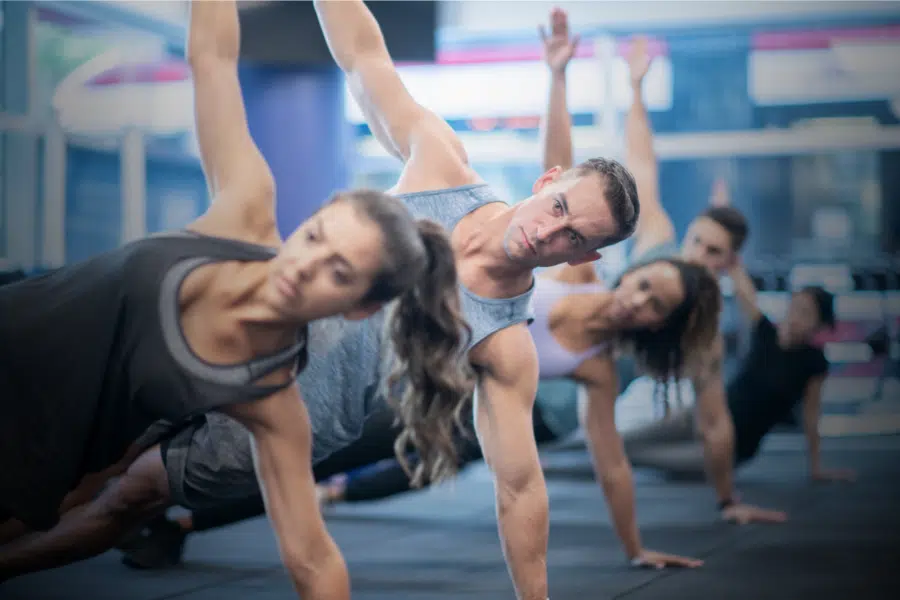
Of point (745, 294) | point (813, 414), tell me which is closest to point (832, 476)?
point (813, 414)

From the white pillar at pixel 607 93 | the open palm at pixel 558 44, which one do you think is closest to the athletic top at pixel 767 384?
the open palm at pixel 558 44

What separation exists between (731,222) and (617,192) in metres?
2.02

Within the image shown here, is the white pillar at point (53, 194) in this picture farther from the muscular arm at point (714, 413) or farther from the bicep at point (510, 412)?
the bicep at point (510, 412)

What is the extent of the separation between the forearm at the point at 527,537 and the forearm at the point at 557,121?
1.17 metres

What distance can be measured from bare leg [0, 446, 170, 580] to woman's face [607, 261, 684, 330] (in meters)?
1.34

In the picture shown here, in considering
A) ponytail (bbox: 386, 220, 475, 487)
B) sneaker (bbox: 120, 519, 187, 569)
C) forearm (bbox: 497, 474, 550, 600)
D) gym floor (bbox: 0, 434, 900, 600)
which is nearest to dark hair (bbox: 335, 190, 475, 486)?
ponytail (bbox: 386, 220, 475, 487)

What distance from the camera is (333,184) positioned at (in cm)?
494

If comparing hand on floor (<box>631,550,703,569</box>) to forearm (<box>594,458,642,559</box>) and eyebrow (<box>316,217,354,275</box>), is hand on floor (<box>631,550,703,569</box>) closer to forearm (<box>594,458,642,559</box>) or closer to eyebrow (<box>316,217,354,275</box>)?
forearm (<box>594,458,642,559</box>)

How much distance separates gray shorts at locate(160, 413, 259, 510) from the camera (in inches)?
88.0

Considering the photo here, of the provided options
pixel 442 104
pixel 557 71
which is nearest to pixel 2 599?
pixel 557 71

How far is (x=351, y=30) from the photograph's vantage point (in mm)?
2447

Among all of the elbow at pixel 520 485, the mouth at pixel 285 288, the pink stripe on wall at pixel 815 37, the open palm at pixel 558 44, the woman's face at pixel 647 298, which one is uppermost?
the pink stripe on wall at pixel 815 37

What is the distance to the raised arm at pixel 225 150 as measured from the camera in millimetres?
1898

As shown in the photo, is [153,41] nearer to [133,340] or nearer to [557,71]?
[557,71]
